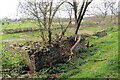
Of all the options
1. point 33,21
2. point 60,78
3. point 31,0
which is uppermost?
point 31,0

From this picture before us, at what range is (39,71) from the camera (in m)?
8.91

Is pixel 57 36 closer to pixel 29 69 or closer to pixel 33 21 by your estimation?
pixel 33 21

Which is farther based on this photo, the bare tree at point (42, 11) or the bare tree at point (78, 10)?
the bare tree at point (78, 10)

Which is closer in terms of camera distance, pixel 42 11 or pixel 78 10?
pixel 42 11

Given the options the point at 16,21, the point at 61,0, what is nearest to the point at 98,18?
the point at 61,0

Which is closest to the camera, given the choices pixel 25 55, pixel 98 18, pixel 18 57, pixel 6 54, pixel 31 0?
pixel 6 54

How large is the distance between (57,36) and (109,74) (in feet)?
19.4

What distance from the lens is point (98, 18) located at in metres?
44.4

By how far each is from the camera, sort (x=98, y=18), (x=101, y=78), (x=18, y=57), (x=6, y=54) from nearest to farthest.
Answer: (x=101, y=78) < (x=6, y=54) < (x=18, y=57) < (x=98, y=18)

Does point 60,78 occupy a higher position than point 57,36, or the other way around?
point 57,36

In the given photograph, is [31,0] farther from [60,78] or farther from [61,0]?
[60,78]

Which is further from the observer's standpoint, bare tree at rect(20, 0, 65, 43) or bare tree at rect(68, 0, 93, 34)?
bare tree at rect(68, 0, 93, 34)

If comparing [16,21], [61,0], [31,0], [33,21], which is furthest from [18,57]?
[61,0]

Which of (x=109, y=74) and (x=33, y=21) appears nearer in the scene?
(x=109, y=74)
